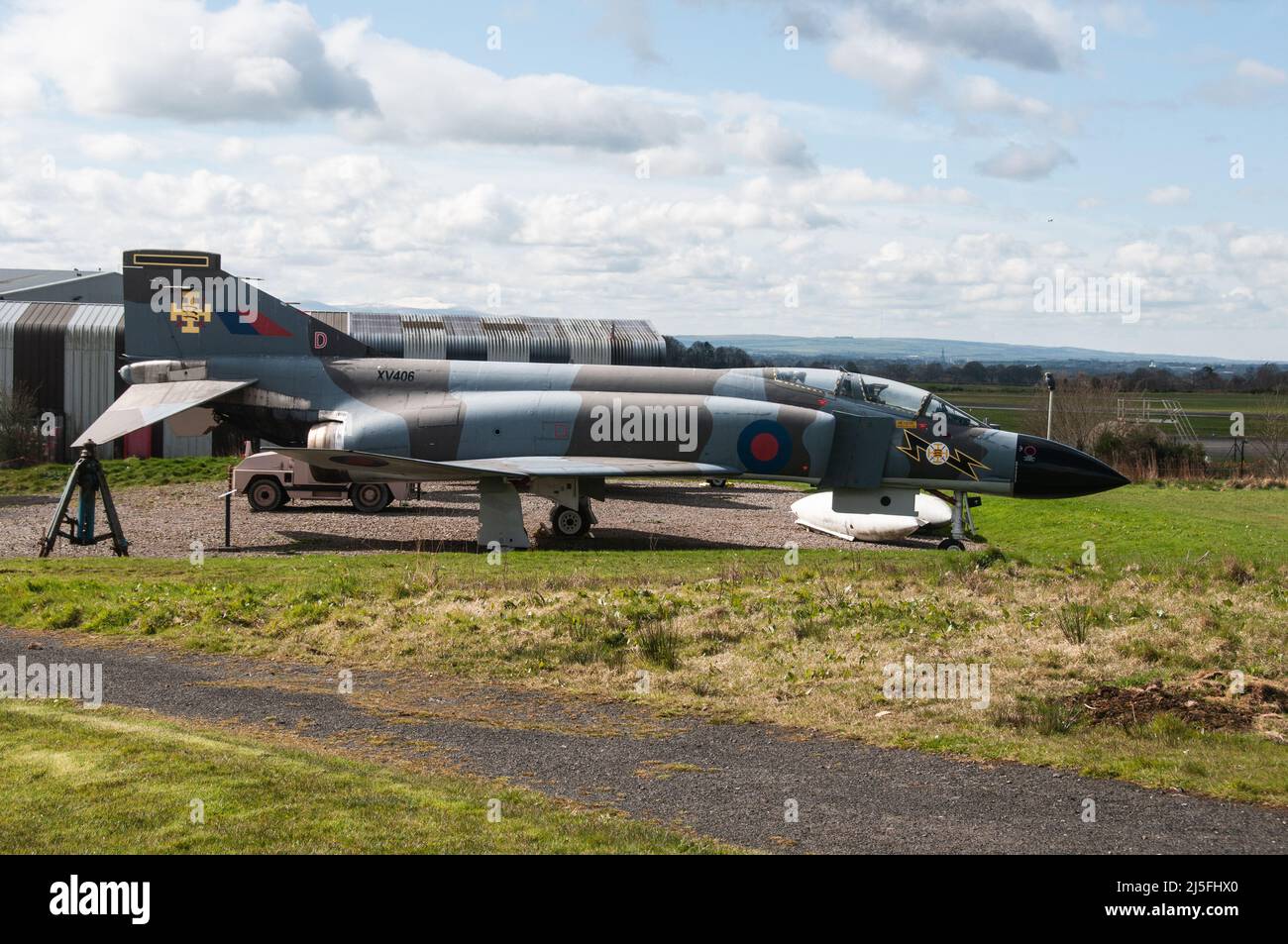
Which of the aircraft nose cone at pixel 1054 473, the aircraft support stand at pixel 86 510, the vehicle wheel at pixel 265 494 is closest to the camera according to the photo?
the aircraft support stand at pixel 86 510

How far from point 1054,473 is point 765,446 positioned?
5344 millimetres

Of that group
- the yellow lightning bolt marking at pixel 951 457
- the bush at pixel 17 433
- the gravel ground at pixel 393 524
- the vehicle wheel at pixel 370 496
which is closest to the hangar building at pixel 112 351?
the bush at pixel 17 433

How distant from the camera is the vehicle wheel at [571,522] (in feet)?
76.4

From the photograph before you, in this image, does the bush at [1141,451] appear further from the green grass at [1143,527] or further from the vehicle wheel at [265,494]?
the vehicle wheel at [265,494]

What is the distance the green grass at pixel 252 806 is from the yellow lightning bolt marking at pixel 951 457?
1536cm

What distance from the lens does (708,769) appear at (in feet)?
30.7

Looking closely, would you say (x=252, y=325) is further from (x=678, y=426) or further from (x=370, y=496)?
(x=678, y=426)

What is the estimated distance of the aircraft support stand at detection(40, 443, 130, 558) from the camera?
20000 mm

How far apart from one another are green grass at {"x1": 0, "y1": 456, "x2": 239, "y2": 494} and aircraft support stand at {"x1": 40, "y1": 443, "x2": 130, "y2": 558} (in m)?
10.3

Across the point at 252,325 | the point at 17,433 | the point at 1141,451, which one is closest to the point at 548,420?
the point at 252,325

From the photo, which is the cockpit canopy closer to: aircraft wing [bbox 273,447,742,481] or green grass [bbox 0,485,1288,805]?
aircraft wing [bbox 273,447,742,481]

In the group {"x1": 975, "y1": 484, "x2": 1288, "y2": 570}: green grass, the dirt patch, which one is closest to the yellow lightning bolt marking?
{"x1": 975, "y1": 484, "x2": 1288, "y2": 570}: green grass
